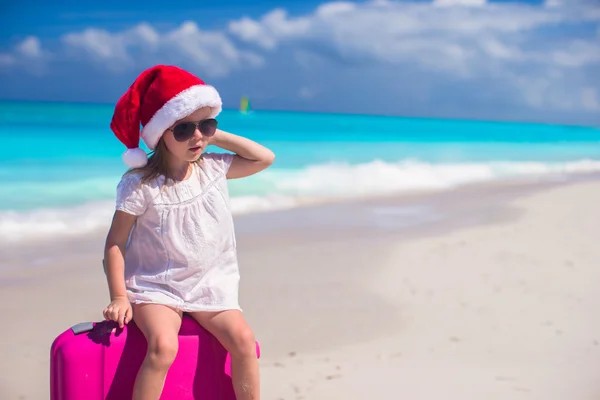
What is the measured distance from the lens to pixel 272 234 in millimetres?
6215

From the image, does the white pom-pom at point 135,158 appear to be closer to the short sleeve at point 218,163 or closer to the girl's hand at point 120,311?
the short sleeve at point 218,163

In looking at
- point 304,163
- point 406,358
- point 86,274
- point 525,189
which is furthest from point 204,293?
point 304,163

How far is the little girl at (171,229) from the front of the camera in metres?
2.15

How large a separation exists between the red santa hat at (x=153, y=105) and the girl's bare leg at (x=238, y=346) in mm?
575

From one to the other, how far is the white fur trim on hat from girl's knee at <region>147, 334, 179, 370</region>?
65 centimetres

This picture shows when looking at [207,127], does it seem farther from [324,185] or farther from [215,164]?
[324,185]

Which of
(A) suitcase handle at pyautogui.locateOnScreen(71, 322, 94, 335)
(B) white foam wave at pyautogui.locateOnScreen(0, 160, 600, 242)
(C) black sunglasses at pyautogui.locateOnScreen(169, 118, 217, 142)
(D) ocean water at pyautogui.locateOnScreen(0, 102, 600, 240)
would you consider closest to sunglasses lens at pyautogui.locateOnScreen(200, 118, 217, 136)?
(C) black sunglasses at pyautogui.locateOnScreen(169, 118, 217, 142)

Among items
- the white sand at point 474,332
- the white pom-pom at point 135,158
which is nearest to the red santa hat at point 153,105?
the white pom-pom at point 135,158

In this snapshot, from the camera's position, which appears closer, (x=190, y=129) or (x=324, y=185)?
(x=190, y=129)

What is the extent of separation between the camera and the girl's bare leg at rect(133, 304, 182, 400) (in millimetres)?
2025

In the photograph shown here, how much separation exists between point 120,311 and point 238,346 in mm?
389

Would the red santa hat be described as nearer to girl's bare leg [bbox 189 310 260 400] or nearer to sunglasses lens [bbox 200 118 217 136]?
sunglasses lens [bbox 200 118 217 136]

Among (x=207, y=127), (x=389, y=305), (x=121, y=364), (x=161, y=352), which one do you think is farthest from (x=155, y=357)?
(x=389, y=305)

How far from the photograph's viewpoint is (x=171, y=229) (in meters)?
2.20
